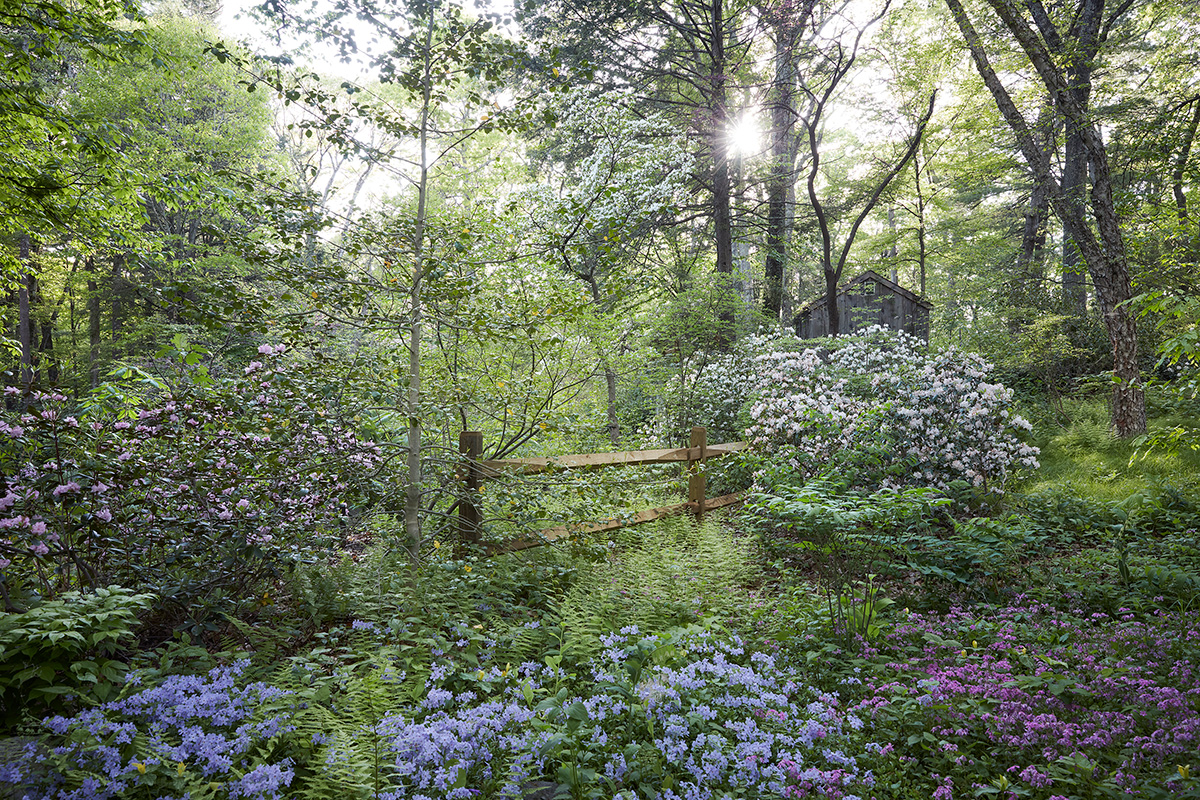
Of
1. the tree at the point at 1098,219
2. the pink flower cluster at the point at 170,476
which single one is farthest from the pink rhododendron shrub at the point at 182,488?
the tree at the point at 1098,219

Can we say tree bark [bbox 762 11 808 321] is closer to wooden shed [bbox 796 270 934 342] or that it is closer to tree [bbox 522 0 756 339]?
tree [bbox 522 0 756 339]

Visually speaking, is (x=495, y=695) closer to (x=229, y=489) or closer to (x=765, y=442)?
(x=229, y=489)

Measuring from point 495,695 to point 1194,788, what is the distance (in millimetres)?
2777

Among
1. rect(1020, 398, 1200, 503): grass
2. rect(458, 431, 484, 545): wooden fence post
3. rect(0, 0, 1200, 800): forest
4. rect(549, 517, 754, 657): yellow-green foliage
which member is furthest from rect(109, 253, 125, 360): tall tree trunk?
rect(1020, 398, 1200, 503): grass

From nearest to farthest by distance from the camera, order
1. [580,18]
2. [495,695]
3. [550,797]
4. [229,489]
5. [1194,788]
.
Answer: [1194,788] → [550,797] → [495,695] → [229,489] → [580,18]

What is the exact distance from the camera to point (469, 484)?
5.00 meters

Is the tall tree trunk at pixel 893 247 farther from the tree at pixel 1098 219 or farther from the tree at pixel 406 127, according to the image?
the tree at pixel 406 127

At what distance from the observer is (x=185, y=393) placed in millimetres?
3932

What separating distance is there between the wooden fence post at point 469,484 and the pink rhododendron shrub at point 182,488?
75 cm

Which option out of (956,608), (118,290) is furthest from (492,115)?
(118,290)

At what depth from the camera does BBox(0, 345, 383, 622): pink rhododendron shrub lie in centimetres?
312

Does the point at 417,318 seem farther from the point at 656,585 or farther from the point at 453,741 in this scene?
the point at 453,741

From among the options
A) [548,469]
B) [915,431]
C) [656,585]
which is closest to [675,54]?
[915,431]

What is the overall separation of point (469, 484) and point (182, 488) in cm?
204
